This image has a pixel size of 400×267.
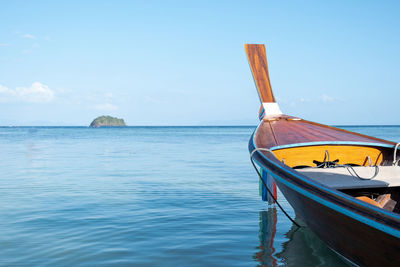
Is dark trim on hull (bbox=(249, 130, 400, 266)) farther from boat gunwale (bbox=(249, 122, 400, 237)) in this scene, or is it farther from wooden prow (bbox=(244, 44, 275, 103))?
wooden prow (bbox=(244, 44, 275, 103))

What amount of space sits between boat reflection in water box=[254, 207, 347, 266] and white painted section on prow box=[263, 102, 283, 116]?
10.9 ft

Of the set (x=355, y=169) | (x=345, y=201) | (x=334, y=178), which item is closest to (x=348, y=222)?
(x=345, y=201)

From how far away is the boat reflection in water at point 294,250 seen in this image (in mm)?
5363

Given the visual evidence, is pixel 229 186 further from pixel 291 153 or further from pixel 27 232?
pixel 27 232

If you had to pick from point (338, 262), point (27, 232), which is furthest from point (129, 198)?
point (338, 262)

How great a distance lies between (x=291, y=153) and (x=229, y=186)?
161 inches

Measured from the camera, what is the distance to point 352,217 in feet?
11.0

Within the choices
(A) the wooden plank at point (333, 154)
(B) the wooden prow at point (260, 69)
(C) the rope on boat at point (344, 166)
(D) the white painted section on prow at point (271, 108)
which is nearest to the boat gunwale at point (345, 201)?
(C) the rope on boat at point (344, 166)

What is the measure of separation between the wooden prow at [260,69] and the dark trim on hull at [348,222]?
552 centimetres

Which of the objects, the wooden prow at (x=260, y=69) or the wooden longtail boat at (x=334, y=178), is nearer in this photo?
the wooden longtail boat at (x=334, y=178)

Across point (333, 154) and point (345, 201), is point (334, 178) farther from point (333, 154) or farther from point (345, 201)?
point (345, 201)

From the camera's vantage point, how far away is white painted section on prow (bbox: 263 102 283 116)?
9.68 m

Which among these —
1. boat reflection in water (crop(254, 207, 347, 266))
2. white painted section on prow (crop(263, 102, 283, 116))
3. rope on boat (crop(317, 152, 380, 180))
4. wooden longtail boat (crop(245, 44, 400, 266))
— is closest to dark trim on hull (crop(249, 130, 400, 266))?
wooden longtail boat (crop(245, 44, 400, 266))

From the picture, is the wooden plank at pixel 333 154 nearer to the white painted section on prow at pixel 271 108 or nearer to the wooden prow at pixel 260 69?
the white painted section on prow at pixel 271 108
